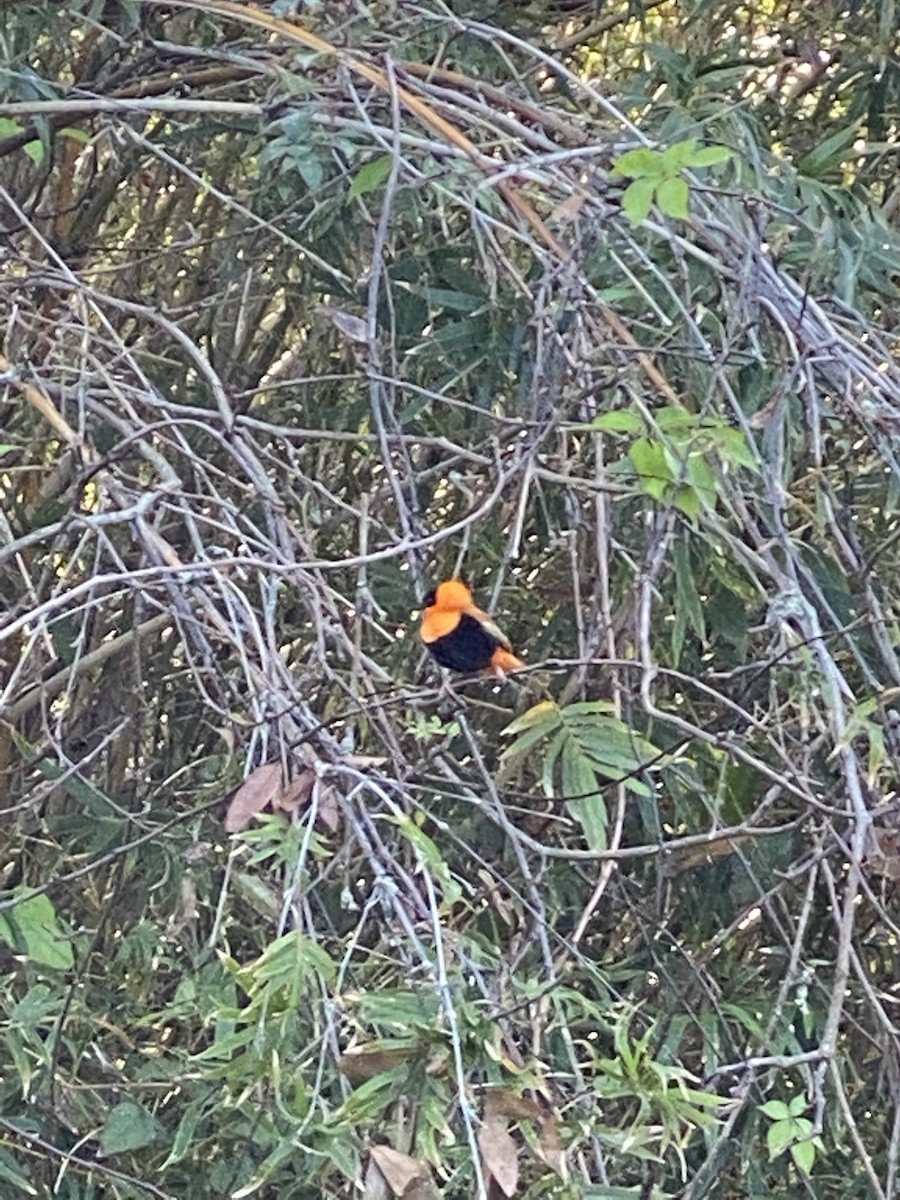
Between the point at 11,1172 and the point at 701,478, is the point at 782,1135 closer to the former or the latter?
the point at 701,478

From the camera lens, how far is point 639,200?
54.3 inches

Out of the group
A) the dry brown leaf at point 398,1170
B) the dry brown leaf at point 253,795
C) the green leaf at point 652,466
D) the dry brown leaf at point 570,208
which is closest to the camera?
the dry brown leaf at point 398,1170

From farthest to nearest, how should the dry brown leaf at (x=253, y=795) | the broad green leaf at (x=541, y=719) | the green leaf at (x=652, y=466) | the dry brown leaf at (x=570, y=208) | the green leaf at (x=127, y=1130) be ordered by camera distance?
the green leaf at (x=127, y=1130) < the broad green leaf at (x=541, y=719) < the dry brown leaf at (x=570, y=208) < the green leaf at (x=652, y=466) < the dry brown leaf at (x=253, y=795)

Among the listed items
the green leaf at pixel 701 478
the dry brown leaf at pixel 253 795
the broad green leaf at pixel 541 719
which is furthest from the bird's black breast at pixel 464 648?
the dry brown leaf at pixel 253 795

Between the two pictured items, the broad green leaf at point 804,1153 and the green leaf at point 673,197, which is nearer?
the broad green leaf at point 804,1153

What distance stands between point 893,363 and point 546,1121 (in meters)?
0.70

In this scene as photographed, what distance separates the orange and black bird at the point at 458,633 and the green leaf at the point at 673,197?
55cm

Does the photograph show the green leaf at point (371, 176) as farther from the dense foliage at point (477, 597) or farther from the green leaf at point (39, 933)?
the green leaf at point (39, 933)

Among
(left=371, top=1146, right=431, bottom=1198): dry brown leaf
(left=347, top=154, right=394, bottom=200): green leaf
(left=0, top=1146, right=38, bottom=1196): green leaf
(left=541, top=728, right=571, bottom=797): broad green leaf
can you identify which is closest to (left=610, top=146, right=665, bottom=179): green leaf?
(left=347, top=154, right=394, bottom=200): green leaf

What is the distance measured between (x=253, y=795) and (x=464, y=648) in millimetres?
729

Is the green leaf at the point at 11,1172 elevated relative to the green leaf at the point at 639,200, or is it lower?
lower

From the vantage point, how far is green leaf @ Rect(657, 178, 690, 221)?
A: 136 cm

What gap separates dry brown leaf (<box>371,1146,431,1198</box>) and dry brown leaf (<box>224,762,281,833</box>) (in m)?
0.24

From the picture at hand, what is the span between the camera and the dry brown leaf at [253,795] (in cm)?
121
